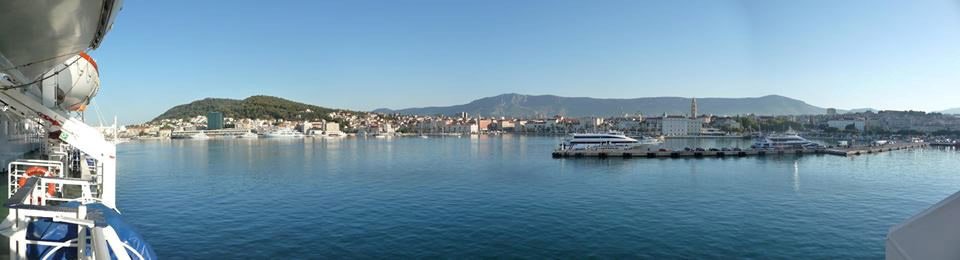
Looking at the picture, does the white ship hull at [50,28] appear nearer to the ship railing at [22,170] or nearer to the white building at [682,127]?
the ship railing at [22,170]

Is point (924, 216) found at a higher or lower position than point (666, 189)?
higher

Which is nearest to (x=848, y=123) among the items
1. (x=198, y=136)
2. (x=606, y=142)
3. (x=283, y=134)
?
(x=606, y=142)

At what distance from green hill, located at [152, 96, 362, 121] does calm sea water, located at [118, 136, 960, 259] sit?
4165 inches

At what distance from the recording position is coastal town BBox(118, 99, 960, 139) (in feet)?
303

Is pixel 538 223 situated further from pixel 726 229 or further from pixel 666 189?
pixel 666 189

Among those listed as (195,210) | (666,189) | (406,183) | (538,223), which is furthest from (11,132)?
(666,189)

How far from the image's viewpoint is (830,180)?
2361 centimetres

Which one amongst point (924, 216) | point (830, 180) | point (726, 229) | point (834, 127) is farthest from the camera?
point (834, 127)

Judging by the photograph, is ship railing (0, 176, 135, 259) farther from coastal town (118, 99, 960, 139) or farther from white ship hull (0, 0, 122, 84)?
coastal town (118, 99, 960, 139)

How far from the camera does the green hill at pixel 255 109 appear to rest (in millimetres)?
125812

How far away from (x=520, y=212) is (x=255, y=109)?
128 m

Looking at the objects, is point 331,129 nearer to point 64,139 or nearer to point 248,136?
point 248,136

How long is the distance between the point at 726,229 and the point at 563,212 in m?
4.35

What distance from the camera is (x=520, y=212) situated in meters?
14.5
